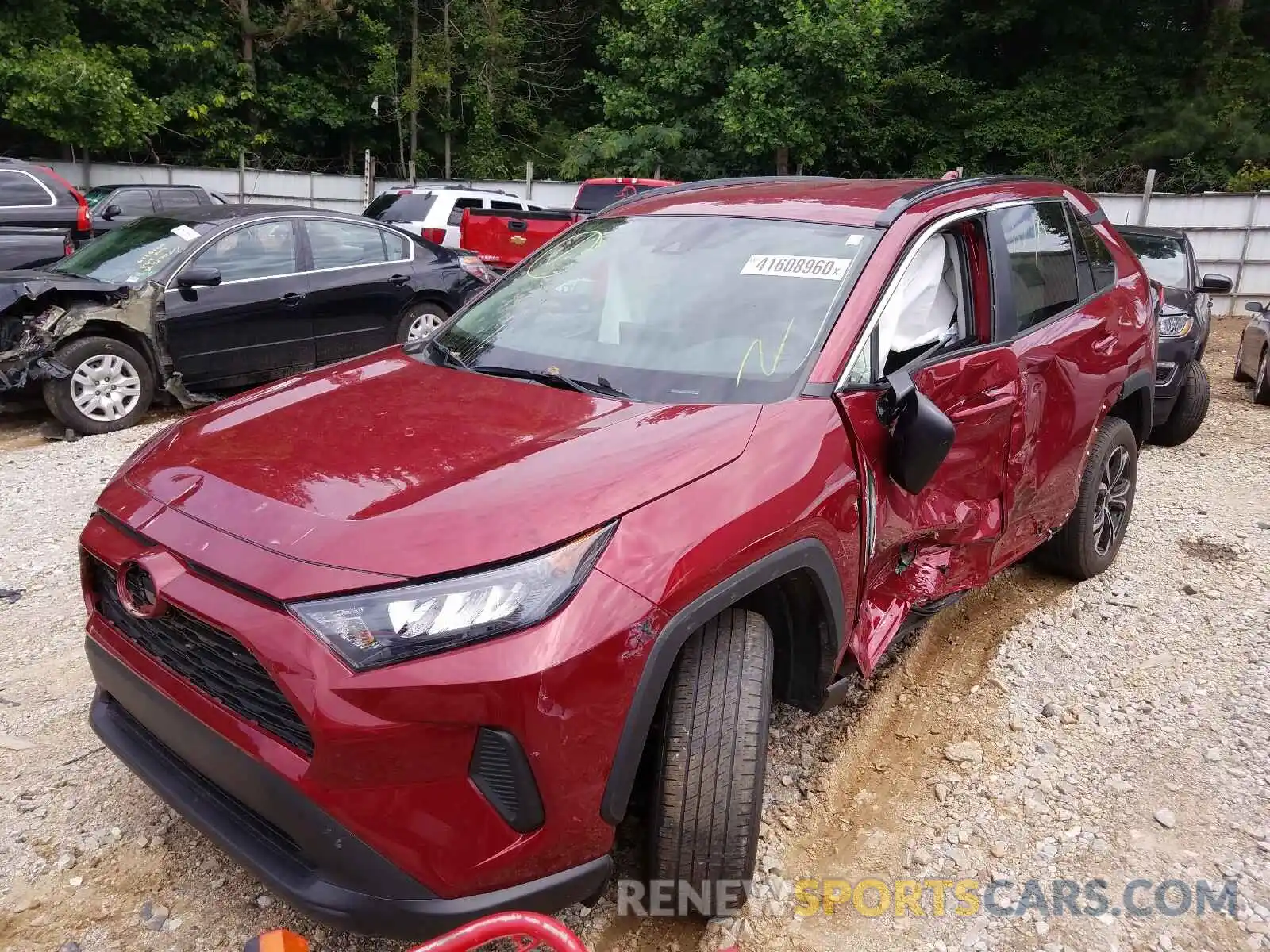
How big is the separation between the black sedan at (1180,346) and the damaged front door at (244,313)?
6.36m

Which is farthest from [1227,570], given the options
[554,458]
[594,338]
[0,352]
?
[0,352]

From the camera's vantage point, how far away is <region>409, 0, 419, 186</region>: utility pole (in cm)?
2492

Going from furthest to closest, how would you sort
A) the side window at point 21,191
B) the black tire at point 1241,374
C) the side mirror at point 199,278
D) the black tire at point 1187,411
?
the black tire at point 1241,374
the side window at point 21,191
the black tire at point 1187,411
the side mirror at point 199,278

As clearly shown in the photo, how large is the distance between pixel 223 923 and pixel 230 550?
1.06m

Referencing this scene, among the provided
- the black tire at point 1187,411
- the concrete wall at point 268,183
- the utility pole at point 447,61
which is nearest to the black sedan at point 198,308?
the black tire at point 1187,411

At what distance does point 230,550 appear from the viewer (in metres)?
1.94

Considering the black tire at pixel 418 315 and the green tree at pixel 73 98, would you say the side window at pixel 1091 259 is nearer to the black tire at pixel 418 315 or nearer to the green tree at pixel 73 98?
the black tire at pixel 418 315

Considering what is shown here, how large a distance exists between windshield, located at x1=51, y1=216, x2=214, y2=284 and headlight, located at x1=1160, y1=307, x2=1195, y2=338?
7.29m

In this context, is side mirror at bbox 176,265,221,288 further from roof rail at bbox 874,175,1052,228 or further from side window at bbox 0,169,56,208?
roof rail at bbox 874,175,1052,228

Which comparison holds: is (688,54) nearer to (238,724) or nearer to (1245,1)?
(1245,1)

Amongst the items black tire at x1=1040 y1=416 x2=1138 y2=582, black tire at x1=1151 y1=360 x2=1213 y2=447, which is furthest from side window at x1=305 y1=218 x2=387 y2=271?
black tire at x1=1151 y1=360 x2=1213 y2=447

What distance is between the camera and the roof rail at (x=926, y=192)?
291 cm

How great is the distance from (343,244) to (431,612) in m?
6.64

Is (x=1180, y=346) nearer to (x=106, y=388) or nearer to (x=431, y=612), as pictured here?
(x=431, y=612)
